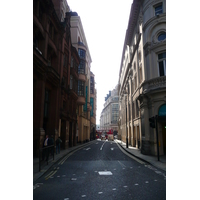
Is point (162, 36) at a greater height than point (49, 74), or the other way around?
point (162, 36)

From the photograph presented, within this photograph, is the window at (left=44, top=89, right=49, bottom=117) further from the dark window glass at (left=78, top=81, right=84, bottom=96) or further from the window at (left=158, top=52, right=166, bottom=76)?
the dark window glass at (left=78, top=81, right=84, bottom=96)

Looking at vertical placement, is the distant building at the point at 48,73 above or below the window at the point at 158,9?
below

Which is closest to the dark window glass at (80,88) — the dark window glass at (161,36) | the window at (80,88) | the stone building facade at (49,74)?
the window at (80,88)

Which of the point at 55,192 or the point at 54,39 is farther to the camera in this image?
the point at 54,39

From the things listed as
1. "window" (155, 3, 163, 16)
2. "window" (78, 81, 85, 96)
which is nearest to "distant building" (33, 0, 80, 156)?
"window" (78, 81, 85, 96)

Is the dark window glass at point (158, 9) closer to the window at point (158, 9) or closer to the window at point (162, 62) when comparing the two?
the window at point (158, 9)

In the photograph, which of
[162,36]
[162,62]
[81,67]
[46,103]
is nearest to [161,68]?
[162,62]

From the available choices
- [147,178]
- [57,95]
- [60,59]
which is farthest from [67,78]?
[147,178]

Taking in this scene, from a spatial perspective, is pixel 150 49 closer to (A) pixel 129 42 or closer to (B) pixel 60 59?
(B) pixel 60 59

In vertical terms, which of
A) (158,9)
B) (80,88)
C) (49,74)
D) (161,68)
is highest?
(158,9)

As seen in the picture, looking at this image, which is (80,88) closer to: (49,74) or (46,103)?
(46,103)

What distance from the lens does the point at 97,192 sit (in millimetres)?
5516

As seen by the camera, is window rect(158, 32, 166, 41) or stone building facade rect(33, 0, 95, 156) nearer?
stone building facade rect(33, 0, 95, 156)

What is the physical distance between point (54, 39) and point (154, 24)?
11024mm
